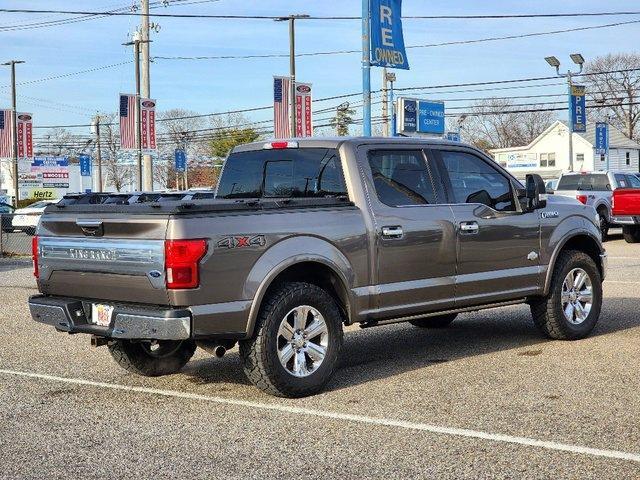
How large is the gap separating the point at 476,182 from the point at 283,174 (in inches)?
69.6

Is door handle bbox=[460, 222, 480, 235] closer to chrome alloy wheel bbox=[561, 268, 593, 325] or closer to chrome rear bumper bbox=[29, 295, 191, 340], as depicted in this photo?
chrome alloy wheel bbox=[561, 268, 593, 325]

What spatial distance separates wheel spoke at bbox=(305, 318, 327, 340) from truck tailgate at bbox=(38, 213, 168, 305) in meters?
1.17

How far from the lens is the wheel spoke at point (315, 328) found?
705 centimetres

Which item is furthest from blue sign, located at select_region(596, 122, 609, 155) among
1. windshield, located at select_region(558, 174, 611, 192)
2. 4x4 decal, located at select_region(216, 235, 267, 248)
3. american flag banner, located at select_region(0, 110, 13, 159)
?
4x4 decal, located at select_region(216, 235, 267, 248)

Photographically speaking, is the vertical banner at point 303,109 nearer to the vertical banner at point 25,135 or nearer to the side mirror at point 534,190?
the vertical banner at point 25,135

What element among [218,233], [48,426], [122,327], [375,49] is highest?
[375,49]

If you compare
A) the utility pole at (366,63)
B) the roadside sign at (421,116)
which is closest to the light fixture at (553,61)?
the roadside sign at (421,116)

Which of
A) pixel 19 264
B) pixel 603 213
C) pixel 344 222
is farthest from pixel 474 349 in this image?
pixel 603 213

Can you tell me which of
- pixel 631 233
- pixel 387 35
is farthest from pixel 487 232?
pixel 631 233

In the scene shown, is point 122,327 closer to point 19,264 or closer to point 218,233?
point 218,233

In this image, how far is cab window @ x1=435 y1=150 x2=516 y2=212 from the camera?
8.36m

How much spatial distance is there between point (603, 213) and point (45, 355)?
65.2 ft

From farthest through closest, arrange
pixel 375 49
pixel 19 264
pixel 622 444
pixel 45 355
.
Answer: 1. pixel 19 264
2. pixel 375 49
3. pixel 45 355
4. pixel 622 444

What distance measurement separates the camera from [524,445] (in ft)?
18.1
